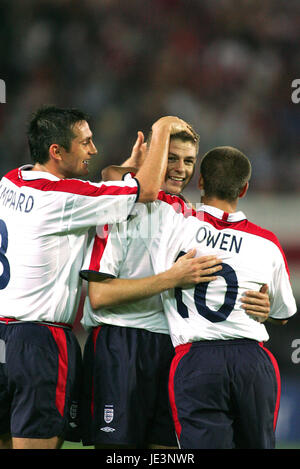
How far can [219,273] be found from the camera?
278 cm

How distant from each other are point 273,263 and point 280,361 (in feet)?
11.0

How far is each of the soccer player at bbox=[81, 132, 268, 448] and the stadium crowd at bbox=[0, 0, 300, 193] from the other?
415 cm

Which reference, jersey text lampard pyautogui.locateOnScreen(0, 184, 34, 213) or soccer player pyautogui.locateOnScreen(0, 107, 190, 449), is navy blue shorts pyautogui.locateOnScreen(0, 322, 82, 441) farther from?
jersey text lampard pyautogui.locateOnScreen(0, 184, 34, 213)

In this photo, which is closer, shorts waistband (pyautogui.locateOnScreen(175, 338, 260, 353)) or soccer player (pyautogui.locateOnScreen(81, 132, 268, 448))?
shorts waistband (pyautogui.locateOnScreen(175, 338, 260, 353))

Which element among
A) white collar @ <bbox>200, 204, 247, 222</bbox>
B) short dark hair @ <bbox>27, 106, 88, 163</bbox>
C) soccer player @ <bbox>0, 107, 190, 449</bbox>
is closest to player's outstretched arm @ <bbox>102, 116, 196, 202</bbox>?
soccer player @ <bbox>0, 107, 190, 449</bbox>

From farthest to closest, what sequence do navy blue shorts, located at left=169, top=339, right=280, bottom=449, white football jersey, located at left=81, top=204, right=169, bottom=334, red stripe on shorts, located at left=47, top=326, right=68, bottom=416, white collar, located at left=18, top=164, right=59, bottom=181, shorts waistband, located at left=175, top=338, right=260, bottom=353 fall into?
white collar, located at left=18, top=164, right=59, bottom=181 < white football jersey, located at left=81, top=204, right=169, bottom=334 < red stripe on shorts, located at left=47, top=326, right=68, bottom=416 < shorts waistband, located at left=175, top=338, right=260, bottom=353 < navy blue shorts, located at left=169, top=339, right=280, bottom=449

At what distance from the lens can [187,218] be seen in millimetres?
2895

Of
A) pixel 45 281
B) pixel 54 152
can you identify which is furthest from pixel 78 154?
pixel 45 281

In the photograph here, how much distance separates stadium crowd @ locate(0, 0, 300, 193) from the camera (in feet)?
24.4

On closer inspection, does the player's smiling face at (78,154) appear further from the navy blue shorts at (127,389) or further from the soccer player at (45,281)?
the navy blue shorts at (127,389)

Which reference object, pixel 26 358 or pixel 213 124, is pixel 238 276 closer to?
pixel 26 358

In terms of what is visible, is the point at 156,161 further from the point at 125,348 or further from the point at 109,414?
the point at 109,414

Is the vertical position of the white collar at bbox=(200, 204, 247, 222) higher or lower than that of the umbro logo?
higher

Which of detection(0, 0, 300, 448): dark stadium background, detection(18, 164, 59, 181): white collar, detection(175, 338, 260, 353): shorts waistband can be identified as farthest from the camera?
detection(0, 0, 300, 448): dark stadium background
